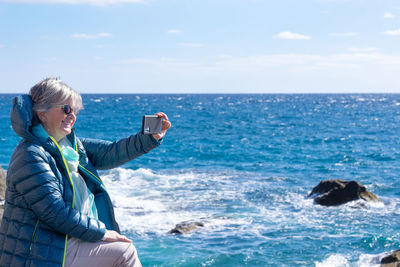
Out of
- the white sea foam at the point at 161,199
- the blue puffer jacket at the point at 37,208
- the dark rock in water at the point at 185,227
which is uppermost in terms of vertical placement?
the blue puffer jacket at the point at 37,208

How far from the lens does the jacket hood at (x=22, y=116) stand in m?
2.75

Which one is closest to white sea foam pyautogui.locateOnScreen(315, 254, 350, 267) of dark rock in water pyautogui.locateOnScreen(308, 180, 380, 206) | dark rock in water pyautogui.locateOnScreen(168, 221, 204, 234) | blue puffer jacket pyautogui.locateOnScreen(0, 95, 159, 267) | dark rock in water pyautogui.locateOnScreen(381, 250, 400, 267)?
dark rock in water pyautogui.locateOnScreen(381, 250, 400, 267)

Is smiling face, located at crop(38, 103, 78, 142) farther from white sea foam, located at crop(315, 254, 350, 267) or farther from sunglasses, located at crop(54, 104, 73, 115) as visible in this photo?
white sea foam, located at crop(315, 254, 350, 267)

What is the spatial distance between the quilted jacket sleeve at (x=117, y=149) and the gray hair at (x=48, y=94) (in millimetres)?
572

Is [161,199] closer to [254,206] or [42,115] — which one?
[254,206]

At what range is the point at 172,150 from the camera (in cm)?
3139

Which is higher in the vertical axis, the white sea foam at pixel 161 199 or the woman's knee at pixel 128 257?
the woman's knee at pixel 128 257

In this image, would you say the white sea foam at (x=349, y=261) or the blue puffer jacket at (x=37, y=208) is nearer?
the blue puffer jacket at (x=37, y=208)

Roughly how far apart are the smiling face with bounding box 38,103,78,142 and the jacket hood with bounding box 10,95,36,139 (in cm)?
10

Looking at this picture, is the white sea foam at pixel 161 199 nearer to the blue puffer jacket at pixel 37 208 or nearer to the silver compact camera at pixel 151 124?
the silver compact camera at pixel 151 124

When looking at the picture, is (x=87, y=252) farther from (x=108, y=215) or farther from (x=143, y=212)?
(x=143, y=212)

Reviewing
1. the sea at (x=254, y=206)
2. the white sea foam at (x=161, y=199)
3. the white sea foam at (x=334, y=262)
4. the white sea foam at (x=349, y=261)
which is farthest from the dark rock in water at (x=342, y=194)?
the white sea foam at (x=334, y=262)

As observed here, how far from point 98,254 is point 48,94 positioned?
970 millimetres

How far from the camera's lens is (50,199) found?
2.68 m
